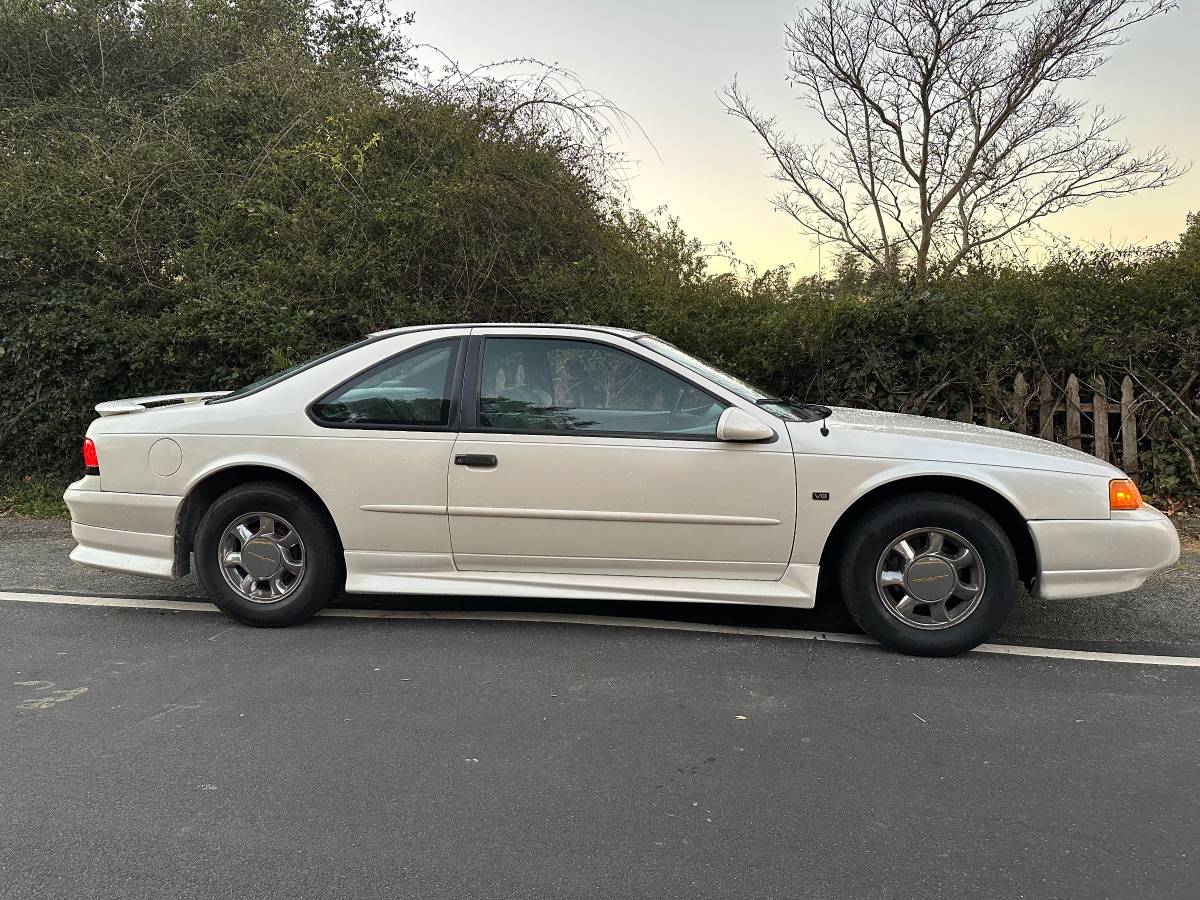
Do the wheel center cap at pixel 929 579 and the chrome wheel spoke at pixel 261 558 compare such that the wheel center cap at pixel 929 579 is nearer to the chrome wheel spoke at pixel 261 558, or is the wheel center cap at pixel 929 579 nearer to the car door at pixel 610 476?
the car door at pixel 610 476

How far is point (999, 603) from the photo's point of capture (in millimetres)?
4180

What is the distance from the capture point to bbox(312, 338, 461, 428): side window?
468cm

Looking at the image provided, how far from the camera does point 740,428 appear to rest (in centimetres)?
426

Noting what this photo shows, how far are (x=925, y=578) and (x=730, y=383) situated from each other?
4.43 ft

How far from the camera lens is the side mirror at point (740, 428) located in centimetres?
426

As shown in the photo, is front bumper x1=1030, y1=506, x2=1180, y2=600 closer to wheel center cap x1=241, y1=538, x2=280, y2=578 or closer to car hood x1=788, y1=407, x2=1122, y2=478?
car hood x1=788, y1=407, x2=1122, y2=478

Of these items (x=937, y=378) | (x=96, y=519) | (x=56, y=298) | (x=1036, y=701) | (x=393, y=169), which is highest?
(x=393, y=169)

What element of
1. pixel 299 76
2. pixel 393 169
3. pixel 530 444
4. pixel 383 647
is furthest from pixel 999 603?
pixel 299 76

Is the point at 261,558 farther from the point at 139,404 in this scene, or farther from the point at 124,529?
the point at 139,404

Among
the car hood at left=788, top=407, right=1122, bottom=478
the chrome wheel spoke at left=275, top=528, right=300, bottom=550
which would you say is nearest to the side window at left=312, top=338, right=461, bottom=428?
the chrome wheel spoke at left=275, top=528, right=300, bottom=550

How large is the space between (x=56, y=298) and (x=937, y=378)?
25.9 feet

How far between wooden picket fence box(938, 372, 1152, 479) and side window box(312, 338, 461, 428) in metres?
4.72

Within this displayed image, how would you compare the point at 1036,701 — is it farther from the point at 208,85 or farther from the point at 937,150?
the point at 937,150

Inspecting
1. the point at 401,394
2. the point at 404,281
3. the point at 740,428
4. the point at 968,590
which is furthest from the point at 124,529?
the point at 968,590
